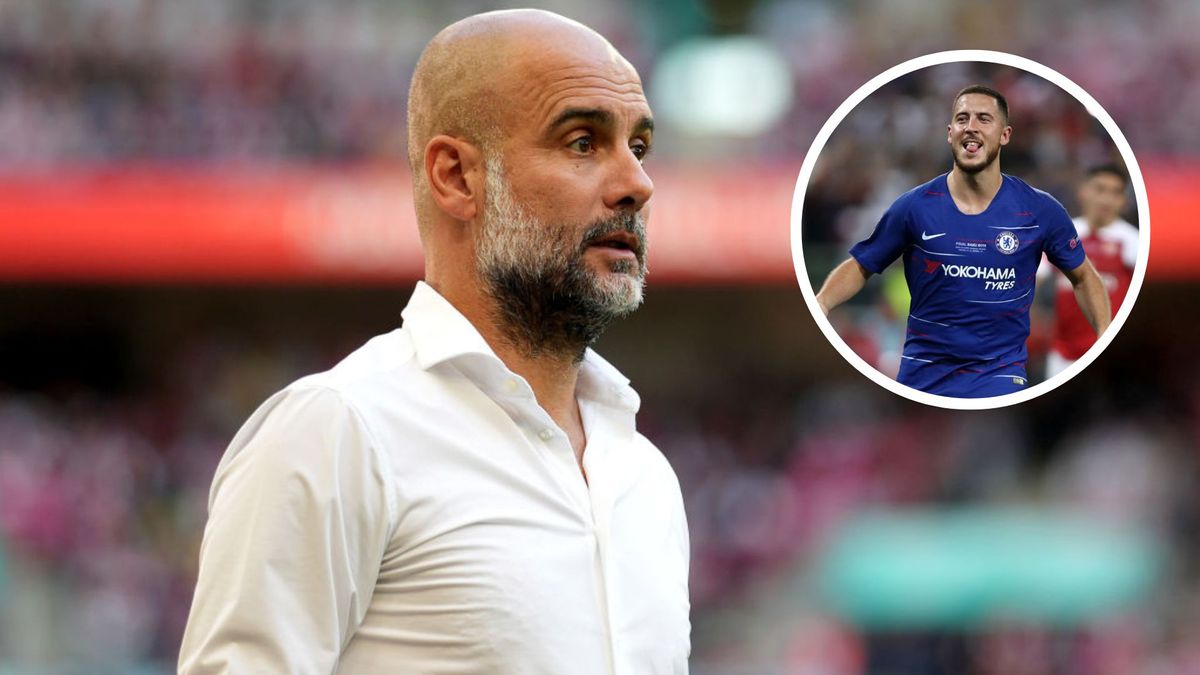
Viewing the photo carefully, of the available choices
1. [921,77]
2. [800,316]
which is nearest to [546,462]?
[921,77]

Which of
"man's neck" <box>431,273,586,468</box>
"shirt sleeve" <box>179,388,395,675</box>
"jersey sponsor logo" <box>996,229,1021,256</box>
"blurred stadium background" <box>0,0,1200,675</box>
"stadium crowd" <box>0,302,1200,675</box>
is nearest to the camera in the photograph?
"jersey sponsor logo" <box>996,229,1021,256</box>

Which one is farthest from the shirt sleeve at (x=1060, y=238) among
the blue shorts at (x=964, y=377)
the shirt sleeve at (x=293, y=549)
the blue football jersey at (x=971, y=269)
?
the shirt sleeve at (x=293, y=549)

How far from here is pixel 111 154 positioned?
1248 centimetres

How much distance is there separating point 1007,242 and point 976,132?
113mm

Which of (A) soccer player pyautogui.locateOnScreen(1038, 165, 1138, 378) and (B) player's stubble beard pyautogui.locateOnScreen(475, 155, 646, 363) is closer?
(A) soccer player pyautogui.locateOnScreen(1038, 165, 1138, 378)

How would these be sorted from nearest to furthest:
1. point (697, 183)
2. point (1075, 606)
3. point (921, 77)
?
1. point (921, 77)
2. point (1075, 606)
3. point (697, 183)

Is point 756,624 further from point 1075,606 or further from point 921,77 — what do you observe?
point 921,77

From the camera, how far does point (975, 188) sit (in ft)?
5.55

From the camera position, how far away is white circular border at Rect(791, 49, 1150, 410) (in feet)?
5.70

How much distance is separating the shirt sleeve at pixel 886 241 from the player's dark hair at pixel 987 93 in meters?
0.12

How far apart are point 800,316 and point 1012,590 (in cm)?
507

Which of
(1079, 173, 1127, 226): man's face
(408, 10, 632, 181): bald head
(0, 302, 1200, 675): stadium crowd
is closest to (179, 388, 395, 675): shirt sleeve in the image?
(408, 10, 632, 181): bald head

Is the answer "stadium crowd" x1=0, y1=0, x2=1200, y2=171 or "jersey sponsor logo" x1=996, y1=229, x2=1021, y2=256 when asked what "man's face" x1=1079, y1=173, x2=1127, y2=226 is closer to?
"jersey sponsor logo" x1=996, y1=229, x2=1021, y2=256

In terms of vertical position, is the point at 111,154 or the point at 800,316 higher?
the point at 111,154
